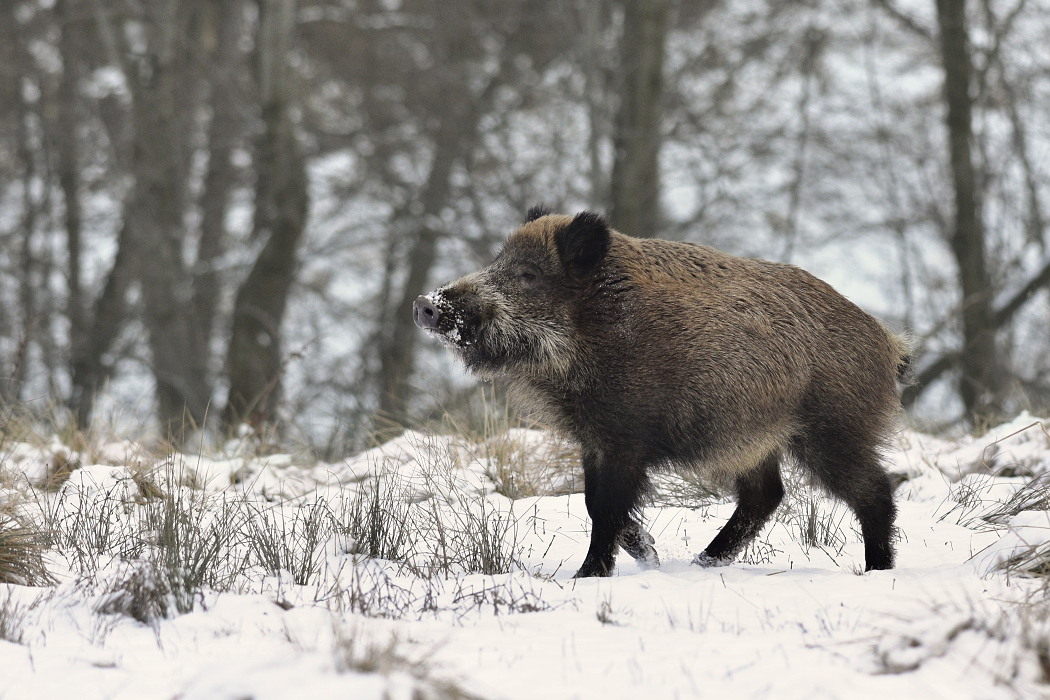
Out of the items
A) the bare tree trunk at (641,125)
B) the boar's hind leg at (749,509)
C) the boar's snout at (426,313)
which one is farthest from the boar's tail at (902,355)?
the bare tree trunk at (641,125)

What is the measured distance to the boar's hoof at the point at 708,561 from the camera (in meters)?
4.13

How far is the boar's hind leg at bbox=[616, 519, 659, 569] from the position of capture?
4.02 m

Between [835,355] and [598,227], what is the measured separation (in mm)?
1113

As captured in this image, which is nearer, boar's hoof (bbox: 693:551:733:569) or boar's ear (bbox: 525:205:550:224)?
boar's hoof (bbox: 693:551:733:569)

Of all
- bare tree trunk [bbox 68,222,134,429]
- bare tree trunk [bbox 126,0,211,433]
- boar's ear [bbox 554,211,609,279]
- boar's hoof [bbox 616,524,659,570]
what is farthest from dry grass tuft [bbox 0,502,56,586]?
bare tree trunk [bbox 68,222,134,429]

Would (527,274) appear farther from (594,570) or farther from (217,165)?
(217,165)

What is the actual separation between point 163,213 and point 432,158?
397 centimetres

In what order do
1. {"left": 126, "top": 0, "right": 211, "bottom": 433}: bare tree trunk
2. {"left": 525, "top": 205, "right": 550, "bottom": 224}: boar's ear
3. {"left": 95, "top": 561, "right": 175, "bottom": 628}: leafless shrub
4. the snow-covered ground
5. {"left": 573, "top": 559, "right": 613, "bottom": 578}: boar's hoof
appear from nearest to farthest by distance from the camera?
the snow-covered ground
{"left": 95, "top": 561, "right": 175, "bottom": 628}: leafless shrub
{"left": 573, "top": 559, "right": 613, "bottom": 578}: boar's hoof
{"left": 525, "top": 205, "right": 550, "bottom": 224}: boar's ear
{"left": 126, "top": 0, "right": 211, "bottom": 433}: bare tree trunk

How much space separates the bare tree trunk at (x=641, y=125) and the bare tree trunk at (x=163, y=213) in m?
5.48

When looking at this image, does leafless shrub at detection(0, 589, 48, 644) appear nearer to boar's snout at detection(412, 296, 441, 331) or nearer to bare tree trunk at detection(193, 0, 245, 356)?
boar's snout at detection(412, 296, 441, 331)

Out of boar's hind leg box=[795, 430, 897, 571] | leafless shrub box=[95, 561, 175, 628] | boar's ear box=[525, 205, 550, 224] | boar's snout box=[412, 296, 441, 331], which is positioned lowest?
leafless shrub box=[95, 561, 175, 628]

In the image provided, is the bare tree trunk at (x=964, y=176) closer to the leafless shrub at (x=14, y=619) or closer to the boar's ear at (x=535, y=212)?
the boar's ear at (x=535, y=212)

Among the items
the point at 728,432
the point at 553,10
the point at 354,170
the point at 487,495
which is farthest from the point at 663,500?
the point at 354,170

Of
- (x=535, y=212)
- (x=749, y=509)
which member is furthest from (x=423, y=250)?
(x=749, y=509)
